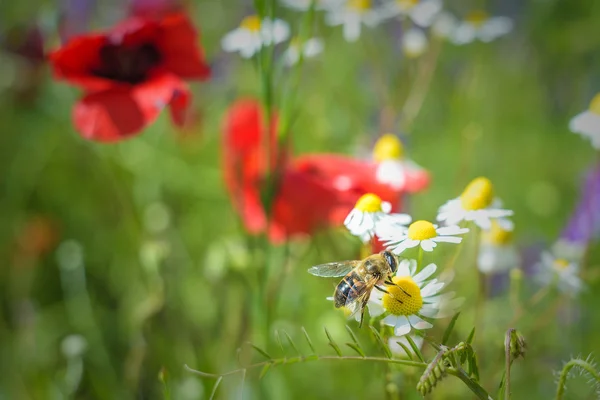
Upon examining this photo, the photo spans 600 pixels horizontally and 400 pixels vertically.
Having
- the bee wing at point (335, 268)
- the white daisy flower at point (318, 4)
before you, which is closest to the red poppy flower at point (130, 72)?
the white daisy flower at point (318, 4)

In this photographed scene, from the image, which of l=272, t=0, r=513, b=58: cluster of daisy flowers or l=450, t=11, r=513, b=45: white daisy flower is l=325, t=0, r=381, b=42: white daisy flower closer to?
l=272, t=0, r=513, b=58: cluster of daisy flowers

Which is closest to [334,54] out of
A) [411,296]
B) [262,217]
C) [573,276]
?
[262,217]

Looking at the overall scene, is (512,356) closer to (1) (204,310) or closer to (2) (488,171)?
(1) (204,310)

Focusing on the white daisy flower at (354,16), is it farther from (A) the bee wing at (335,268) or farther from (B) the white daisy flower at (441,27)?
(A) the bee wing at (335,268)

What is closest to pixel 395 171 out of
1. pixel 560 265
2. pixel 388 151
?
pixel 388 151

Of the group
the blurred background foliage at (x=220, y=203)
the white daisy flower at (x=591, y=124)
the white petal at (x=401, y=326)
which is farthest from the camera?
the blurred background foliage at (x=220, y=203)

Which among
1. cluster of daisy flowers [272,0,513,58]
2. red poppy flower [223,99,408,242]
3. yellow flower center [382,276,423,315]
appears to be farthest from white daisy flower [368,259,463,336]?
cluster of daisy flowers [272,0,513,58]

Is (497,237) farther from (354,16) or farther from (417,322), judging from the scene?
(354,16)
